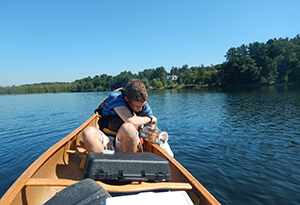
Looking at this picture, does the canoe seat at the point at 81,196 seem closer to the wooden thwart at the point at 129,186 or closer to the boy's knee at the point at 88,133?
the wooden thwart at the point at 129,186

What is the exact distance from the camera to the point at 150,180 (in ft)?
6.66

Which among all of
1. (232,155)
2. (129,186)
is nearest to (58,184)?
(129,186)

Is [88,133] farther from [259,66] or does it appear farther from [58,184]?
[259,66]

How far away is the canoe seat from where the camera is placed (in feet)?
4.85

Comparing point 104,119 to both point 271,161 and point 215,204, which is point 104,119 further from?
point 271,161

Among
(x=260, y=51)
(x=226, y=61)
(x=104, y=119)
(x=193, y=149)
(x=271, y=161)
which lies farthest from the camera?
(x=226, y=61)

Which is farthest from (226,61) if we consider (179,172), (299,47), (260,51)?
(179,172)

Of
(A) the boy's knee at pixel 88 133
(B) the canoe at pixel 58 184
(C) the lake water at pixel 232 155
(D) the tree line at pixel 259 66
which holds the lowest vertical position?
(C) the lake water at pixel 232 155

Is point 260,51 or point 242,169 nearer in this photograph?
point 242,169

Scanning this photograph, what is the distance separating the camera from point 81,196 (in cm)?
152

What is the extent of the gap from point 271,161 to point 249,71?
6592cm

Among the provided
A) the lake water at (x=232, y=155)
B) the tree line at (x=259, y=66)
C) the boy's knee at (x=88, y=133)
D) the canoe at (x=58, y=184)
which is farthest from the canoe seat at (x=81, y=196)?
the tree line at (x=259, y=66)

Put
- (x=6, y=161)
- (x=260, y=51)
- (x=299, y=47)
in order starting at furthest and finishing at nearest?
(x=260, y=51) < (x=299, y=47) < (x=6, y=161)

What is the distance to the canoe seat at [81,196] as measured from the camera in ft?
4.85
